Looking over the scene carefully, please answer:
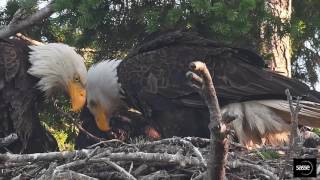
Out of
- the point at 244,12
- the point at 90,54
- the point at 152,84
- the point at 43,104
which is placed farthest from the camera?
the point at 90,54

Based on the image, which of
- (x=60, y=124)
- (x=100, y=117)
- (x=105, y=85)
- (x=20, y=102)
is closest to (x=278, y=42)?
(x=105, y=85)

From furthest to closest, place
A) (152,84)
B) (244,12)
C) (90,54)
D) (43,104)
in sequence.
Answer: (90,54)
(43,104)
(152,84)
(244,12)

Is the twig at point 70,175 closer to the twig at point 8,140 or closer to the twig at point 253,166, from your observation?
the twig at point 253,166

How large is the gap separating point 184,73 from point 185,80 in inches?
2.7

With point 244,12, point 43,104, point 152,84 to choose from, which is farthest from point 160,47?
point 43,104

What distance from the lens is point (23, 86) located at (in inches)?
219

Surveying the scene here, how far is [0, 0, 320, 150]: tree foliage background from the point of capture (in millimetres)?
5023

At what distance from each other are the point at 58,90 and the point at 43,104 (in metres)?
0.22

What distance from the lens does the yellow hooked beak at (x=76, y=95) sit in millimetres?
5814

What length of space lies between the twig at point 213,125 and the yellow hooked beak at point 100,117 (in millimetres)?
3082

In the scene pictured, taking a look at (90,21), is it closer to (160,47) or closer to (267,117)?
(160,47)

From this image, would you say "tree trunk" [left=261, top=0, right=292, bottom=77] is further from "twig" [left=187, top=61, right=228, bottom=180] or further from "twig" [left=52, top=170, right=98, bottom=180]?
"twig" [left=187, top=61, right=228, bottom=180]

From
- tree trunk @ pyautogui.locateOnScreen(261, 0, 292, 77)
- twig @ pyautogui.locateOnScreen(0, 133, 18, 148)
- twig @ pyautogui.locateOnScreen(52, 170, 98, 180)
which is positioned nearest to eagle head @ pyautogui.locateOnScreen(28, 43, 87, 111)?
twig @ pyautogui.locateOnScreen(0, 133, 18, 148)

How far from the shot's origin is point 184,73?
17.3 feet
